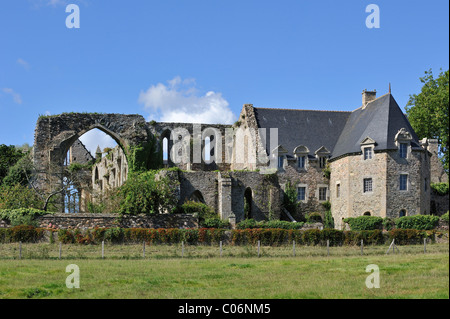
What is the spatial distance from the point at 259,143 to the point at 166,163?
1063cm

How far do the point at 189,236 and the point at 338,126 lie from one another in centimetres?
2289

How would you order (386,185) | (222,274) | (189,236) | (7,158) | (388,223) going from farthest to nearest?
(7,158) → (386,185) → (388,223) → (189,236) → (222,274)

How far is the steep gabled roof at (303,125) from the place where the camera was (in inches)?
1917

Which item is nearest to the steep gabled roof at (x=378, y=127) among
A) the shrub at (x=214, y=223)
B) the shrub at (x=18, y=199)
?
the shrub at (x=214, y=223)

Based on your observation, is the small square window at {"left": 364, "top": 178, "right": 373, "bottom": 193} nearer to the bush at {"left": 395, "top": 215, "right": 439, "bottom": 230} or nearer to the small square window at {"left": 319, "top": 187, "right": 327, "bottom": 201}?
the bush at {"left": 395, "top": 215, "right": 439, "bottom": 230}

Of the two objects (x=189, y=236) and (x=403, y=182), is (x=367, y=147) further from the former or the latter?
(x=189, y=236)

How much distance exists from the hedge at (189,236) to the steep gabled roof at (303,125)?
15524 mm

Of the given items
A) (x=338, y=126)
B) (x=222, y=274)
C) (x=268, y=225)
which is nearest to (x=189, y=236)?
(x=268, y=225)

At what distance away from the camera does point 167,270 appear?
2175 centimetres

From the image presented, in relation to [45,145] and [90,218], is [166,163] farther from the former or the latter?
[90,218]

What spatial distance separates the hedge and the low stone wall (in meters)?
4.26

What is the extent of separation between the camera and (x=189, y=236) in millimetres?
32250

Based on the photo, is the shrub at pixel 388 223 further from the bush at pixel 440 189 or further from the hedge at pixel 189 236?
the bush at pixel 440 189
